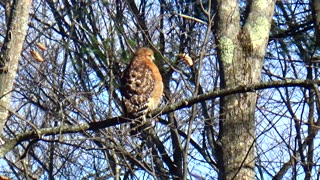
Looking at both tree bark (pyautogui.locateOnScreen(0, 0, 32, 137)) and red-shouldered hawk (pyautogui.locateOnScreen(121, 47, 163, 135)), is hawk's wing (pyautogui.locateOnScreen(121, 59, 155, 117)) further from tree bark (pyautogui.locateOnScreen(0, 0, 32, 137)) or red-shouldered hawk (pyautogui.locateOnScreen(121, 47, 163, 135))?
tree bark (pyautogui.locateOnScreen(0, 0, 32, 137))

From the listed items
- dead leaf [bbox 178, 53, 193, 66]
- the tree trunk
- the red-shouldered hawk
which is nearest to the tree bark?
the red-shouldered hawk

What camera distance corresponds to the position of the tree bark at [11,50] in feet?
14.2

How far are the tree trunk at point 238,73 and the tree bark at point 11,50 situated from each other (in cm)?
281

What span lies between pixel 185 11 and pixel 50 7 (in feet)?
5.97

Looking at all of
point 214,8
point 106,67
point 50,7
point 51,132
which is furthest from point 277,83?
point 50,7

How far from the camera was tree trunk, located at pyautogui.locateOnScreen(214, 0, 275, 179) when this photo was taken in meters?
6.98

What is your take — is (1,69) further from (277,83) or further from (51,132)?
(277,83)

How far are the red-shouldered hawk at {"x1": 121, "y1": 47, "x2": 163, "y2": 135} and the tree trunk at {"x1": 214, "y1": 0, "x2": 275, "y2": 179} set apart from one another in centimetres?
62

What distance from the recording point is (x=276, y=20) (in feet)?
32.3

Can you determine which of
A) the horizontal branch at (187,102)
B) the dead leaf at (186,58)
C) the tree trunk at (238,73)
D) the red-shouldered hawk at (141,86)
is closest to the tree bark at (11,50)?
the horizontal branch at (187,102)

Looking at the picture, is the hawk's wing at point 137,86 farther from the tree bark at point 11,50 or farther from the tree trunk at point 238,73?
the tree bark at point 11,50

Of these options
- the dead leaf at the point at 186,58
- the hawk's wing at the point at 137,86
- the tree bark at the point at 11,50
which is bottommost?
the tree bark at the point at 11,50

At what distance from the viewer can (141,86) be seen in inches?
285

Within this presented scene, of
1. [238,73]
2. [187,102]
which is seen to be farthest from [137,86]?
[187,102]
